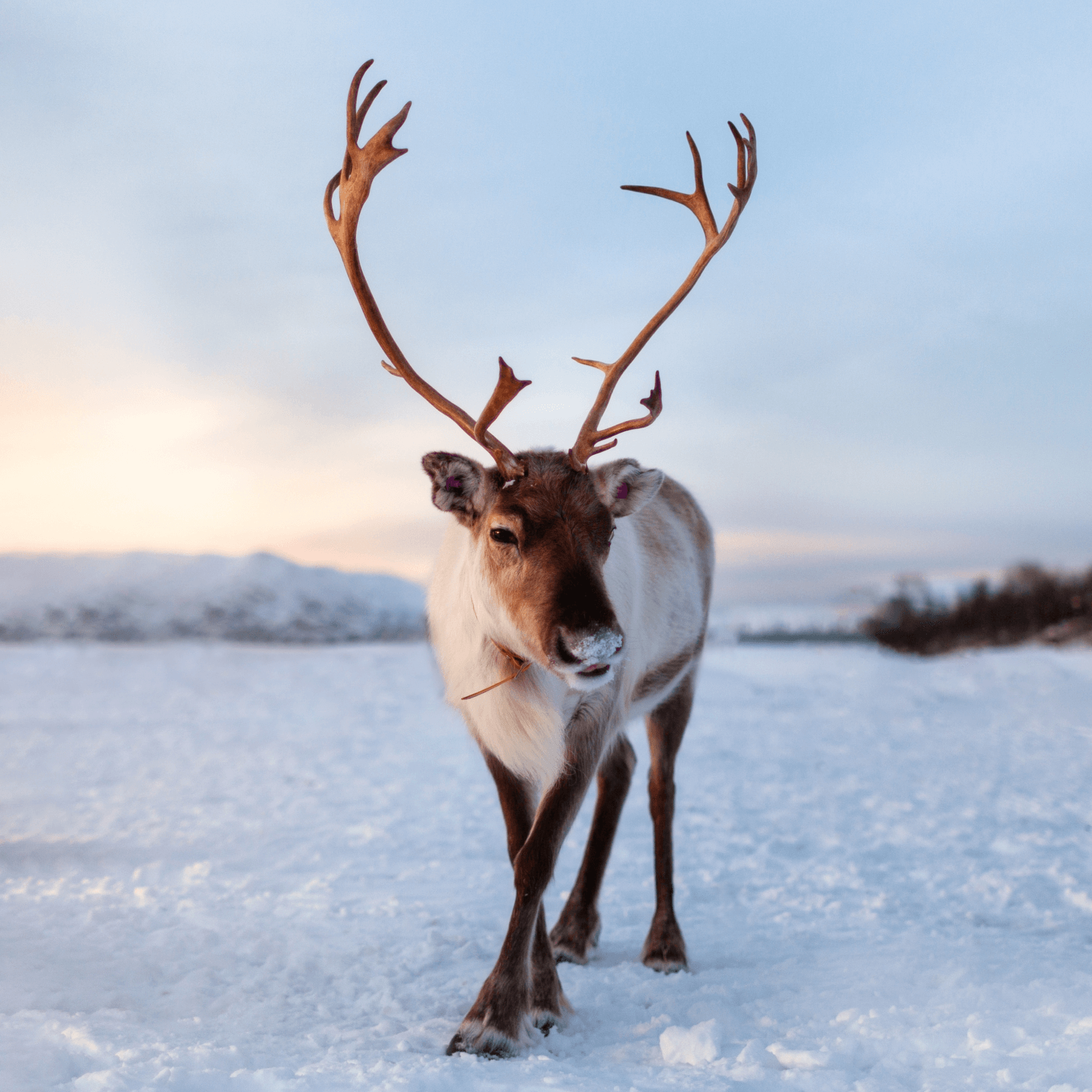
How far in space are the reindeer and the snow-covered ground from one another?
11.8 inches

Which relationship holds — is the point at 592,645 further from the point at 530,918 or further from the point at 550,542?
the point at 530,918

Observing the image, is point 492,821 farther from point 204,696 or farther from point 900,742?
point 204,696

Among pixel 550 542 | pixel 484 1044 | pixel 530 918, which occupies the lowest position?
pixel 484 1044

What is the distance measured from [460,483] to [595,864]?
2502 mm

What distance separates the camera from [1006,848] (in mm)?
7273

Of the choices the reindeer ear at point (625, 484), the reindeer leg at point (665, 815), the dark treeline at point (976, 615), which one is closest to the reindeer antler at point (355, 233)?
the reindeer ear at point (625, 484)

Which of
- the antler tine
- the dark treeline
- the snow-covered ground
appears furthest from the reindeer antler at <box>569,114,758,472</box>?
the dark treeline

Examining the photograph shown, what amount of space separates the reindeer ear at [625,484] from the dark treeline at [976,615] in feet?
68.6

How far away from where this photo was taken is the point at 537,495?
3.92 meters

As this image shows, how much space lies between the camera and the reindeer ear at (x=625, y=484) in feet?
13.6

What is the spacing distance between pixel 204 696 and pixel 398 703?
3564 mm

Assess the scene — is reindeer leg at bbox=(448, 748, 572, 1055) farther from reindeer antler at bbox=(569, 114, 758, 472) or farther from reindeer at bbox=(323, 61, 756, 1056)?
reindeer antler at bbox=(569, 114, 758, 472)

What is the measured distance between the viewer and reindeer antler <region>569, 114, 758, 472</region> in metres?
4.30

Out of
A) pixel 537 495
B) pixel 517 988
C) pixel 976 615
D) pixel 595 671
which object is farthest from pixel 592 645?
pixel 976 615
